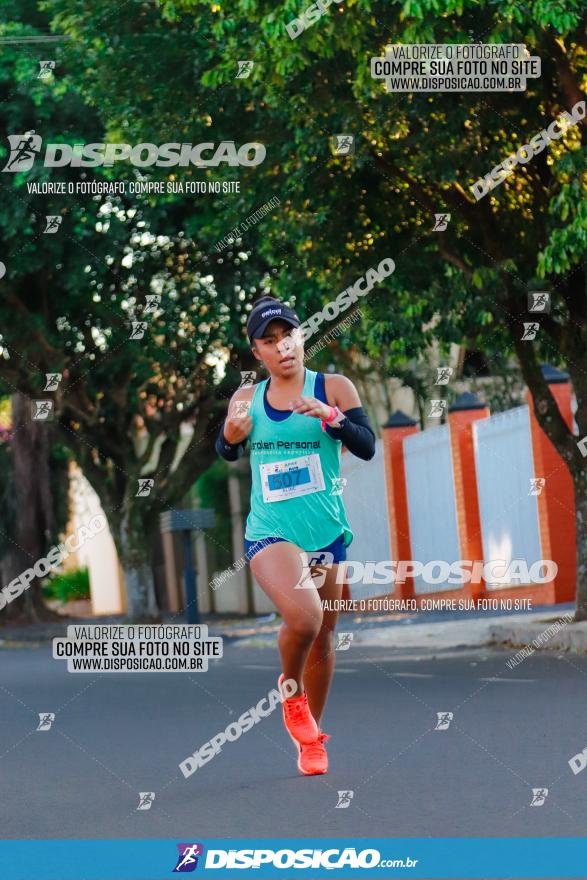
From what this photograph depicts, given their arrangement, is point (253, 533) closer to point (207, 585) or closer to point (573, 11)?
point (573, 11)

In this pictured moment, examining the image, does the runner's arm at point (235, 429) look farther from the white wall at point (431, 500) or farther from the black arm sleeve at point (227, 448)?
the white wall at point (431, 500)

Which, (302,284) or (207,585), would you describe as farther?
(207,585)

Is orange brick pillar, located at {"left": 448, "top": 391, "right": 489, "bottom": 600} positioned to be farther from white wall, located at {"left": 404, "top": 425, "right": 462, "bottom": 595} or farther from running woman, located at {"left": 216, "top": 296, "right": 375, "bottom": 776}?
running woman, located at {"left": 216, "top": 296, "right": 375, "bottom": 776}

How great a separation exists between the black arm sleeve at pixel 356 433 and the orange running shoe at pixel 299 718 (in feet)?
3.47

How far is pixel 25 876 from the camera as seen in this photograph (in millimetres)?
5617

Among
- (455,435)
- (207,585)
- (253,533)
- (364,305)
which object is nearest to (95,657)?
(364,305)

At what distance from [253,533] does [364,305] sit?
10052 millimetres

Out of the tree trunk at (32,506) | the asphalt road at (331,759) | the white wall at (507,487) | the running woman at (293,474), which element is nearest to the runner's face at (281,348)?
the running woman at (293,474)

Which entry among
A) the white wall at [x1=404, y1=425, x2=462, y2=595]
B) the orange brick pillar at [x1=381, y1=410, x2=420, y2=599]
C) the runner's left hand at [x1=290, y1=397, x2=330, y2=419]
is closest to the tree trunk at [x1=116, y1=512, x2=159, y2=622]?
the orange brick pillar at [x1=381, y1=410, x2=420, y2=599]

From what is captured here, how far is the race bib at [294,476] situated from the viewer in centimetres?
723

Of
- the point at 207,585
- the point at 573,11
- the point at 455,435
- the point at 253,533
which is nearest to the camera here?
the point at 253,533

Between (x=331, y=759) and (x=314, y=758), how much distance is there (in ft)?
2.75

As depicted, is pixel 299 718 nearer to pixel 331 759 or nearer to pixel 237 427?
pixel 331 759

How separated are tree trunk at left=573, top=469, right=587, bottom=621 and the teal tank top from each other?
27.5ft
